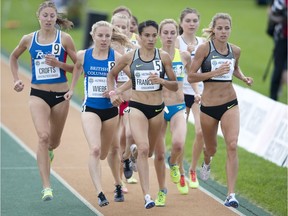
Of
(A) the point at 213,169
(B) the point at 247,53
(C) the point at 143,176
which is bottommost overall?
(B) the point at 247,53

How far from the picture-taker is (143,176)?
38.2 feet

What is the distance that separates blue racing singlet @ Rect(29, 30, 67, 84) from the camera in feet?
40.4

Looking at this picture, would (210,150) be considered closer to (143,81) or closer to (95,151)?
(143,81)

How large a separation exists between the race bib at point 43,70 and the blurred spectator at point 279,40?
897 centimetres

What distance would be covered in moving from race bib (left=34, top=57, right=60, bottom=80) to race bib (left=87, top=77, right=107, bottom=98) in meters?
0.61

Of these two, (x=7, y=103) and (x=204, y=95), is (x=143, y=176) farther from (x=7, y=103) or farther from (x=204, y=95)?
(x=7, y=103)

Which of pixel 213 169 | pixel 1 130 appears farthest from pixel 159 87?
pixel 1 130

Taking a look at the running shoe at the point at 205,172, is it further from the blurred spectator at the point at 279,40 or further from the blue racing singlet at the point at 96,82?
the blurred spectator at the point at 279,40

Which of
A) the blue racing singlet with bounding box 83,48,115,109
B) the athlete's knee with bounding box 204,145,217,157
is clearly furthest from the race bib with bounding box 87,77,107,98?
the athlete's knee with bounding box 204,145,217,157

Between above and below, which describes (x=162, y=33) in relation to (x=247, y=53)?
above

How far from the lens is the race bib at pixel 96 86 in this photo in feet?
39.3

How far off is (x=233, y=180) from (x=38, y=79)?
9.43 feet

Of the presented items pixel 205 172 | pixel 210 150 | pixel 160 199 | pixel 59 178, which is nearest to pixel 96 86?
pixel 160 199

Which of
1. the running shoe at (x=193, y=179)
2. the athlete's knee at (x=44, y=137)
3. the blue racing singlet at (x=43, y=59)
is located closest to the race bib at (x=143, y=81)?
the blue racing singlet at (x=43, y=59)
